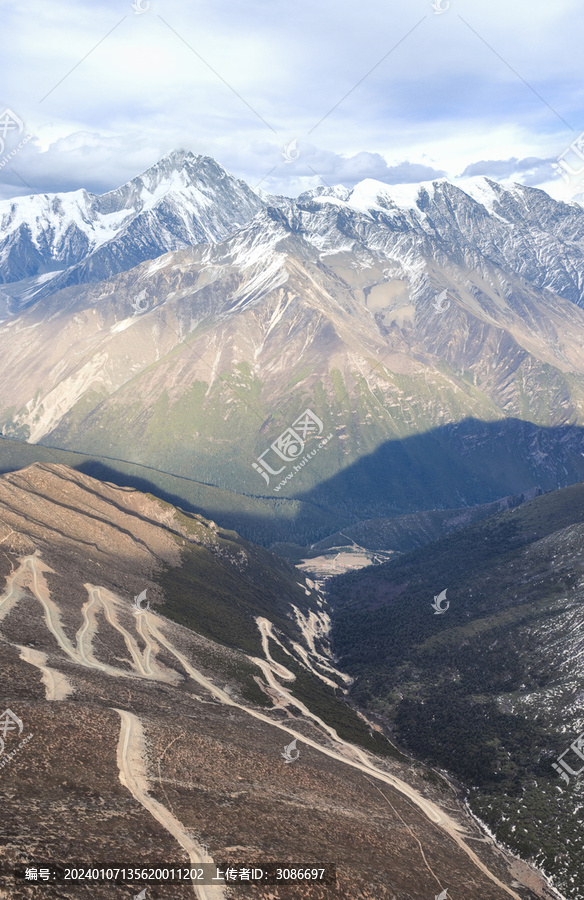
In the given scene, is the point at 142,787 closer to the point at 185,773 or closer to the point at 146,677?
the point at 185,773

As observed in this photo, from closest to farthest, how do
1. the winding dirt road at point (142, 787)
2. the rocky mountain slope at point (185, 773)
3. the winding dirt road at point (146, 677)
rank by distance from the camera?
the winding dirt road at point (142, 787), the rocky mountain slope at point (185, 773), the winding dirt road at point (146, 677)

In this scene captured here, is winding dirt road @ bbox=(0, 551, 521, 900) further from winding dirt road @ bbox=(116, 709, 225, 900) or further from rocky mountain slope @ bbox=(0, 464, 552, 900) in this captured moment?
rocky mountain slope @ bbox=(0, 464, 552, 900)

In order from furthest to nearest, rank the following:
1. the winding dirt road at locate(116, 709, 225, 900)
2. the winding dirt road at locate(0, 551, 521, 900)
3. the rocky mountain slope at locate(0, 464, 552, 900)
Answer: the winding dirt road at locate(0, 551, 521, 900) < the rocky mountain slope at locate(0, 464, 552, 900) < the winding dirt road at locate(116, 709, 225, 900)

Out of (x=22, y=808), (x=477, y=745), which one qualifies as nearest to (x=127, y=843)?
(x=22, y=808)

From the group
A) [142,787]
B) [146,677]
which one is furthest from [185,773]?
[146,677]

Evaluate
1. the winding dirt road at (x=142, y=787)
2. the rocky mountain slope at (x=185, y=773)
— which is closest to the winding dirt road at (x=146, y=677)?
the winding dirt road at (x=142, y=787)

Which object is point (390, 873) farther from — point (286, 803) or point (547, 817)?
point (547, 817)

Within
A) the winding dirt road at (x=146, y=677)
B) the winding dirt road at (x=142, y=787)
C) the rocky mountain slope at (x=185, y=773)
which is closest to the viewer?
the winding dirt road at (x=142, y=787)

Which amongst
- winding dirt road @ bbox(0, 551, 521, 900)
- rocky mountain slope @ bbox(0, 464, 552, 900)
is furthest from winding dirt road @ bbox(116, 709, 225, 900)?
rocky mountain slope @ bbox(0, 464, 552, 900)

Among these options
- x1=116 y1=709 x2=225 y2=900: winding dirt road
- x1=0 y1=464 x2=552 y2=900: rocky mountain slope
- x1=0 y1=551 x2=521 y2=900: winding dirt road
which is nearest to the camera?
x1=116 y1=709 x2=225 y2=900: winding dirt road

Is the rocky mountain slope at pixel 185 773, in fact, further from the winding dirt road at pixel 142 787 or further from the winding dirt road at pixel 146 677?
the winding dirt road at pixel 146 677
